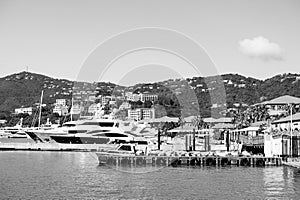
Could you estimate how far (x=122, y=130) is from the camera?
94.9 m

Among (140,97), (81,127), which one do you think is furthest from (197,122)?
(140,97)

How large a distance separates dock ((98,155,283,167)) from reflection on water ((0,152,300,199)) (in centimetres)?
336

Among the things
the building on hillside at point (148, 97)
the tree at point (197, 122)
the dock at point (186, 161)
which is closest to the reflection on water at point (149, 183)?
the dock at point (186, 161)

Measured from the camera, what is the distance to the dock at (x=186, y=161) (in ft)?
178

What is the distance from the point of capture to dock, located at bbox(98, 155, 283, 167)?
54.4 meters

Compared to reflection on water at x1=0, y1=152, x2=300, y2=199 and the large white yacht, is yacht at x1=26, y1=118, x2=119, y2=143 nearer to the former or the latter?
the large white yacht

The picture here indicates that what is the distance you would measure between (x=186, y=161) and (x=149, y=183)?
61.3 ft

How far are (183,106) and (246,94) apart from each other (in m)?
33.1

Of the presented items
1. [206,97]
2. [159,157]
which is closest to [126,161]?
[159,157]

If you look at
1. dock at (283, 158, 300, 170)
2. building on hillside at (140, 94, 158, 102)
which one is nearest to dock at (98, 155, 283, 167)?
dock at (283, 158, 300, 170)

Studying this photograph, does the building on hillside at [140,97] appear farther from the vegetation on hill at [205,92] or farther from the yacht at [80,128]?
the yacht at [80,128]

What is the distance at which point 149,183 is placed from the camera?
125 ft

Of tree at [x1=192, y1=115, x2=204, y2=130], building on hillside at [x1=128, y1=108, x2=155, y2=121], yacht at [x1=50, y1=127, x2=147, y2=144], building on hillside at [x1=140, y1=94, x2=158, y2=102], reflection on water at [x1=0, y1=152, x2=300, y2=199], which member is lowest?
reflection on water at [x1=0, y1=152, x2=300, y2=199]

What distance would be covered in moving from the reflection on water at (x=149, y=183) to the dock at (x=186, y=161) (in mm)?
3360
